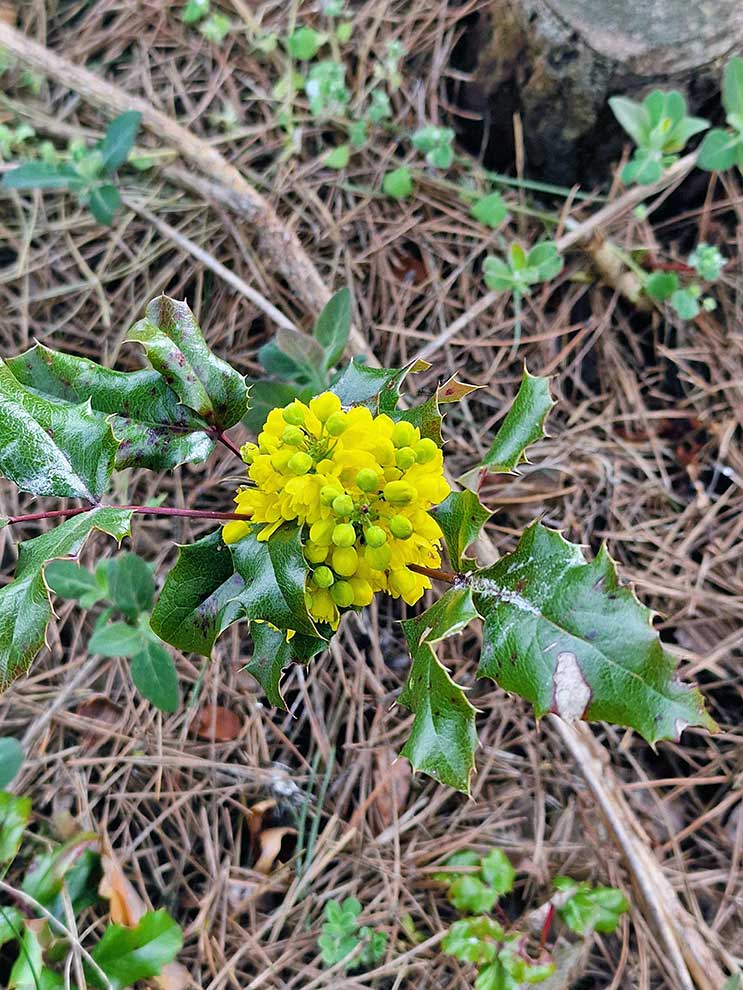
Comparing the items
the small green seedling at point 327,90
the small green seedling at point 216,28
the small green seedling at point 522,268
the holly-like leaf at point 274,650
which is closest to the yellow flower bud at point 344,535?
the holly-like leaf at point 274,650

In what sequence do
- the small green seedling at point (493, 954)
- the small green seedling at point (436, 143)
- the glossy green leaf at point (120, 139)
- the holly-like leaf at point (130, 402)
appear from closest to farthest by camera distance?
the holly-like leaf at point (130, 402) → the small green seedling at point (493, 954) → the glossy green leaf at point (120, 139) → the small green seedling at point (436, 143)

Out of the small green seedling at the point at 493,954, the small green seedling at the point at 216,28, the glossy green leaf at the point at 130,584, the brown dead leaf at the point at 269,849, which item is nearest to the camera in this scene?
the small green seedling at the point at 493,954

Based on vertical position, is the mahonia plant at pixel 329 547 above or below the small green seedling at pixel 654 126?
A: below

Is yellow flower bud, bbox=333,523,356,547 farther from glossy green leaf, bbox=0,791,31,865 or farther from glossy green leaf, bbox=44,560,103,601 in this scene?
glossy green leaf, bbox=0,791,31,865

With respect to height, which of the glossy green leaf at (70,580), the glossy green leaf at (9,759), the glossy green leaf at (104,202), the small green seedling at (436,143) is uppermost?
the small green seedling at (436,143)

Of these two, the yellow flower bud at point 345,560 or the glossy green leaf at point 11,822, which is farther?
the glossy green leaf at point 11,822

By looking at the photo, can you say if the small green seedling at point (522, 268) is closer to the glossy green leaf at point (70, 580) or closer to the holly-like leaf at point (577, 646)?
the holly-like leaf at point (577, 646)
